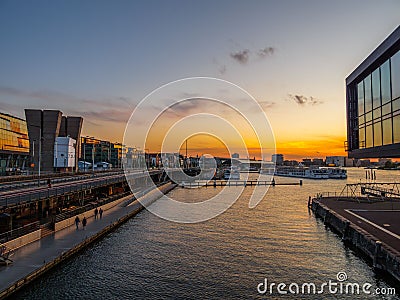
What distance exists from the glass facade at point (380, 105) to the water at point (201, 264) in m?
8.74

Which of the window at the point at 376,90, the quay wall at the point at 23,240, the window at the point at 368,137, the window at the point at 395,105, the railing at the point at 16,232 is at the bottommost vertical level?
the quay wall at the point at 23,240

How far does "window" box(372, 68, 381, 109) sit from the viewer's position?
24.1 meters

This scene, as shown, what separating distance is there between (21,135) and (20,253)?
6510 centimetres

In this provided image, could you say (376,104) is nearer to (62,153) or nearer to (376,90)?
(376,90)

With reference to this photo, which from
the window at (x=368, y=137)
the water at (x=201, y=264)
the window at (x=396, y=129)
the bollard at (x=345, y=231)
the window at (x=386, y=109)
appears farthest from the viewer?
the bollard at (x=345, y=231)

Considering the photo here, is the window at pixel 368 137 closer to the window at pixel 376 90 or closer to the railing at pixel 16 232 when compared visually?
the window at pixel 376 90

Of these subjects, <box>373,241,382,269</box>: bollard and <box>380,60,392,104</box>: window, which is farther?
<box>380,60,392,104</box>: window

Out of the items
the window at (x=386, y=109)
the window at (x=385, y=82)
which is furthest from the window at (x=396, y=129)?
the window at (x=385, y=82)

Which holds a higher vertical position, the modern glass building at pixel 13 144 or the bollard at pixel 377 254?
the modern glass building at pixel 13 144

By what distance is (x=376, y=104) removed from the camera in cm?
2453

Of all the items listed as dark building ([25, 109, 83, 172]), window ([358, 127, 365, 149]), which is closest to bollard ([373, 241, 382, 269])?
window ([358, 127, 365, 149])

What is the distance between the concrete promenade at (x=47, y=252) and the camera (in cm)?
1748

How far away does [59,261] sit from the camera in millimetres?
21438

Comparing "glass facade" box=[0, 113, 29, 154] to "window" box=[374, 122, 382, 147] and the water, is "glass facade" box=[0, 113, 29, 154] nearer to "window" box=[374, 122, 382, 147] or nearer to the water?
the water
